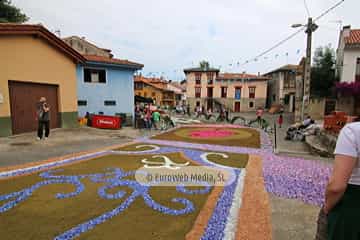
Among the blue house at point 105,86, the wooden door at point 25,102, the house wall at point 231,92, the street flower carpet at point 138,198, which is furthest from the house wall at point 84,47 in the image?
the street flower carpet at point 138,198

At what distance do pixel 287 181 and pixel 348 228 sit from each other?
3349 millimetres

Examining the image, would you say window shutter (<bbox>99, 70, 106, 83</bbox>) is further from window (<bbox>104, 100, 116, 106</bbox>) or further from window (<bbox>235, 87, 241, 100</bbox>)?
window (<bbox>235, 87, 241, 100</bbox>)

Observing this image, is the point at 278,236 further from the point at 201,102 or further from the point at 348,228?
the point at 201,102

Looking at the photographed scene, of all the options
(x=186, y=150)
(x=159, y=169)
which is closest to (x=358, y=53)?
(x=186, y=150)

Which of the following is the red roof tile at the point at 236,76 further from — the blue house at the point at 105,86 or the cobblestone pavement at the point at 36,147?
the cobblestone pavement at the point at 36,147

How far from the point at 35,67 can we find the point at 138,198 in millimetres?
9418

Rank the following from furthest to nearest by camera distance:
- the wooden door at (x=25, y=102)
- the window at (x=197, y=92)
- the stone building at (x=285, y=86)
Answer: the window at (x=197, y=92) → the stone building at (x=285, y=86) → the wooden door at (x=25, y=102)

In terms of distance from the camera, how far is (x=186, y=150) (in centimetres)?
761

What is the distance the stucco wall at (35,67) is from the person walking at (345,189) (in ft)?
35.4

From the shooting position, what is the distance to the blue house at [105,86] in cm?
1503

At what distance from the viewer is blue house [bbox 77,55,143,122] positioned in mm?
15031

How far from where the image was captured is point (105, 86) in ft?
51.4

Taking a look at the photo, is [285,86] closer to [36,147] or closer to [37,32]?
[37,32]

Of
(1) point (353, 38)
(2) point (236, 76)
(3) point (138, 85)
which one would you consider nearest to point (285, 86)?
(2) point (236, 76)
